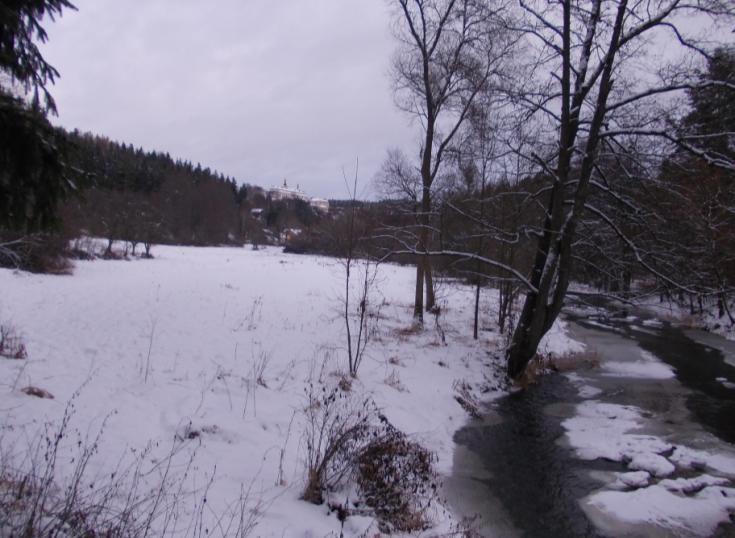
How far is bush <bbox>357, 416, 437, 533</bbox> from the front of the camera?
4.29 metres

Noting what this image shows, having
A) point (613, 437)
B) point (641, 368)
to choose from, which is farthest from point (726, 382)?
point (613, 437)

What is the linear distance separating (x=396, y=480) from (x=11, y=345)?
5.92 m

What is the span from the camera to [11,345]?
641cm

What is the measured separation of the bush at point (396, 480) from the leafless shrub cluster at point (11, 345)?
5040 millimetres

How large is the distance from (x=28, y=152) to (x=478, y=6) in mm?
9067

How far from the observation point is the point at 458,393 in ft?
29.0

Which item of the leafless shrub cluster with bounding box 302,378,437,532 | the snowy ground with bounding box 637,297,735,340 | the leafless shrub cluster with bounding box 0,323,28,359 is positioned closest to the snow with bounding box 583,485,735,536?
the leafless shrub cluster with bounding box 302,378,437,532

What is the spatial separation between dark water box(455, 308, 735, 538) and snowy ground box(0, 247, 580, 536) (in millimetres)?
751

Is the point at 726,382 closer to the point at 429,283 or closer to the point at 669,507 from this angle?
the point at 669,507

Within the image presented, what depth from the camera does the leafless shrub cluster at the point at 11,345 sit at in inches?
238

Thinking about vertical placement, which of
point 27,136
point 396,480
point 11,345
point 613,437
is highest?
point 27,136

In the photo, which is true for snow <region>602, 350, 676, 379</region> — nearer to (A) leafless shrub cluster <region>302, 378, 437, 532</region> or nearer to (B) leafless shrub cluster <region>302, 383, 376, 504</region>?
(A) leafless shrub cluster <region>302, 378, 437, 532</region>

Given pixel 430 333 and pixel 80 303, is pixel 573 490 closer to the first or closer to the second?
pixel 430 333

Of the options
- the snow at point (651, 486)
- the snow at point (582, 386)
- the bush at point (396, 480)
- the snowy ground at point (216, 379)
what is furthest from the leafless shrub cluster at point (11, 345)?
the snow at point (582, 386)
